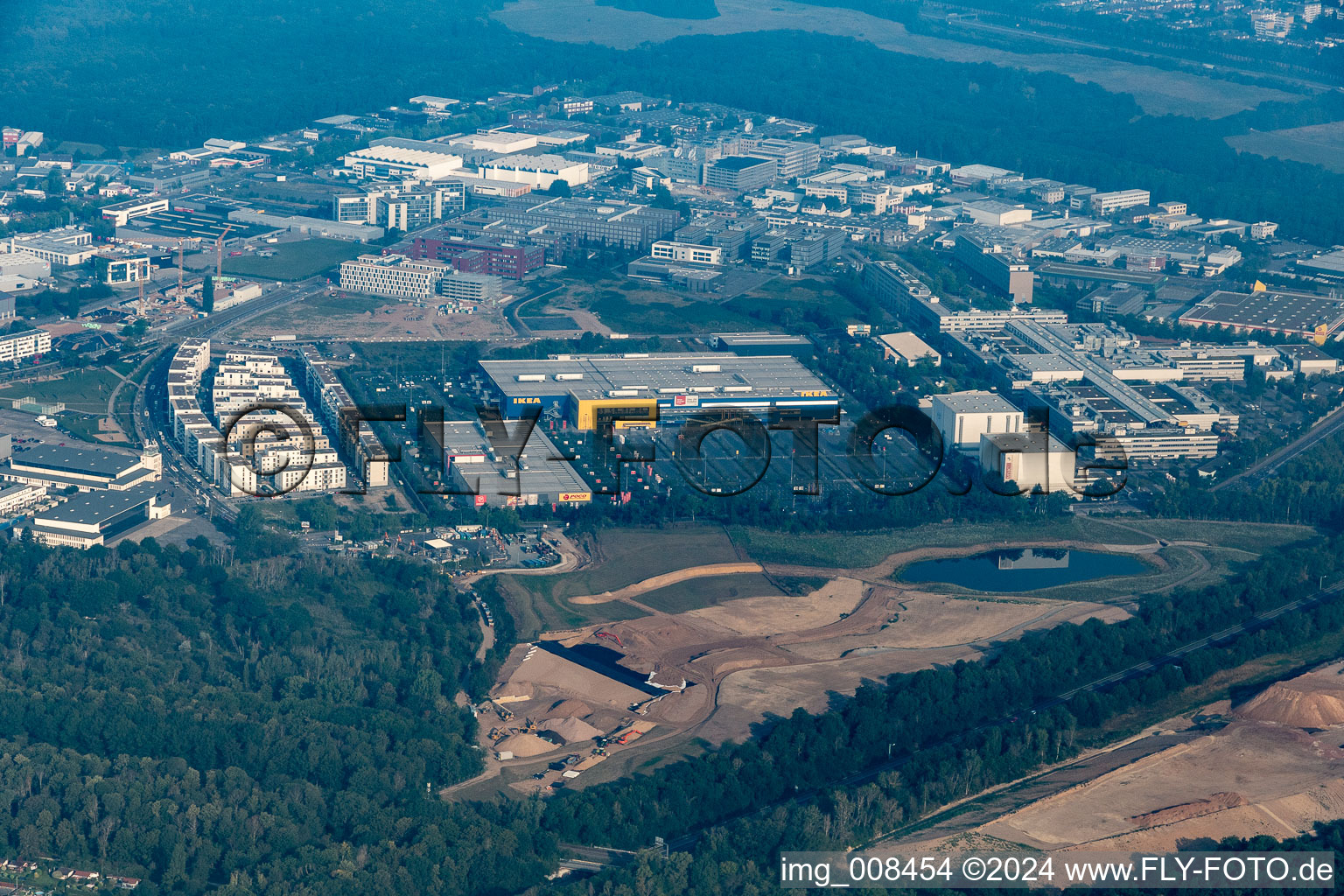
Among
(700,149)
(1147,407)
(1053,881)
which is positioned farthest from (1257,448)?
(700,149)

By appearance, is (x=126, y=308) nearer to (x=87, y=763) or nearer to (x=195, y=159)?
(x=195, y=159)

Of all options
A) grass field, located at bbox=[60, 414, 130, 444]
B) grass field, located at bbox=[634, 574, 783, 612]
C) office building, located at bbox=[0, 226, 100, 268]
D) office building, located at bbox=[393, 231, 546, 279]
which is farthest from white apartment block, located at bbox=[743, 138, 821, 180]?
grass field, located at bbox=[634, 574, 783, 612]

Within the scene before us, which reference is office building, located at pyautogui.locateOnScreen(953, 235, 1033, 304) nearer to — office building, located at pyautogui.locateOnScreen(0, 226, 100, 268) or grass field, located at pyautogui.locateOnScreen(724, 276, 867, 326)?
grass field, located at pyautogui.locateOnScreen(724, 276, 867, 326)

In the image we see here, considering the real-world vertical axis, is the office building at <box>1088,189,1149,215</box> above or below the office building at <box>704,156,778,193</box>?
above

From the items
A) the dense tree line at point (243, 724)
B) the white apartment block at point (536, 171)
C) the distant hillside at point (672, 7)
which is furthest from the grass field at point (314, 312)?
the distant hillside at point (672, 7)

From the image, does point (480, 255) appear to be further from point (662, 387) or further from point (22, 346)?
point (22, 346)

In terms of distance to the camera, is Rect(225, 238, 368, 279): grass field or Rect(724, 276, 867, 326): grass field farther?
Rect(225, 238, 368, 279): grass field
